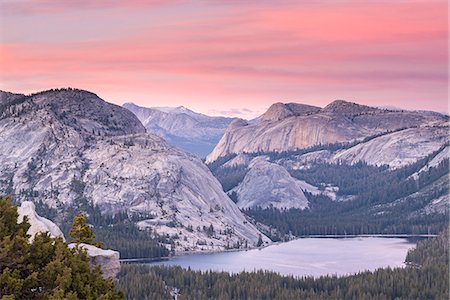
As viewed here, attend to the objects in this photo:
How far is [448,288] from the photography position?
545ft

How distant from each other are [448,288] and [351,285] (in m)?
18.5

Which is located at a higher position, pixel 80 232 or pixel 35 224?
pixel 35 224

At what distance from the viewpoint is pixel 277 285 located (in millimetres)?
176125

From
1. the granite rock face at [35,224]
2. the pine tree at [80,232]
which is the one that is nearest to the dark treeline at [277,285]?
the pine tree at [80,232]

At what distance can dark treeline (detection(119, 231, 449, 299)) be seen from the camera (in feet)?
547

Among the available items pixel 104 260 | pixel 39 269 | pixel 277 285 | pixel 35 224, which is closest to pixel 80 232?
pixel 35 224

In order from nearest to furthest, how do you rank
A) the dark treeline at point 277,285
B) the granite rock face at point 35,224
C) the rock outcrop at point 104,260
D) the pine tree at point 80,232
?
1. the rock outcrop at point 104,260
2. the granite rock face at point 35,224
3. the pine tree at point 80,232
4. the dark treeline at point 277,285

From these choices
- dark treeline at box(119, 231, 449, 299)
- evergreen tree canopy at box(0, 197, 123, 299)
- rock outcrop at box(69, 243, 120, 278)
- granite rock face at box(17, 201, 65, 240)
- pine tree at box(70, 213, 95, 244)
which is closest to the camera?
evergreen tree canopy at box(0, 197, 123, 299)

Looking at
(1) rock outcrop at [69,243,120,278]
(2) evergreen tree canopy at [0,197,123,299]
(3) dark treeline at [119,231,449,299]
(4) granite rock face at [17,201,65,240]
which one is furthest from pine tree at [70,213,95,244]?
(3) dark treeline at [119,231,449,299]

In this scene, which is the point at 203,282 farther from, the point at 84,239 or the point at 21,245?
the point at 21,245

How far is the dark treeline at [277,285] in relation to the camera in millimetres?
166625

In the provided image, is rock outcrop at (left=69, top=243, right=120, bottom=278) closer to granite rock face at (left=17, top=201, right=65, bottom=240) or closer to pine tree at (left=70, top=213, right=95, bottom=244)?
granite rock face at (left=17, top=201, right=65, bottom=240)

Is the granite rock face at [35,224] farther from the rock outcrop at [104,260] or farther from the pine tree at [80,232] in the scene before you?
the rock outcrop at [104,260]

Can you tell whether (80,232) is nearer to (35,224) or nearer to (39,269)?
(35,224)
